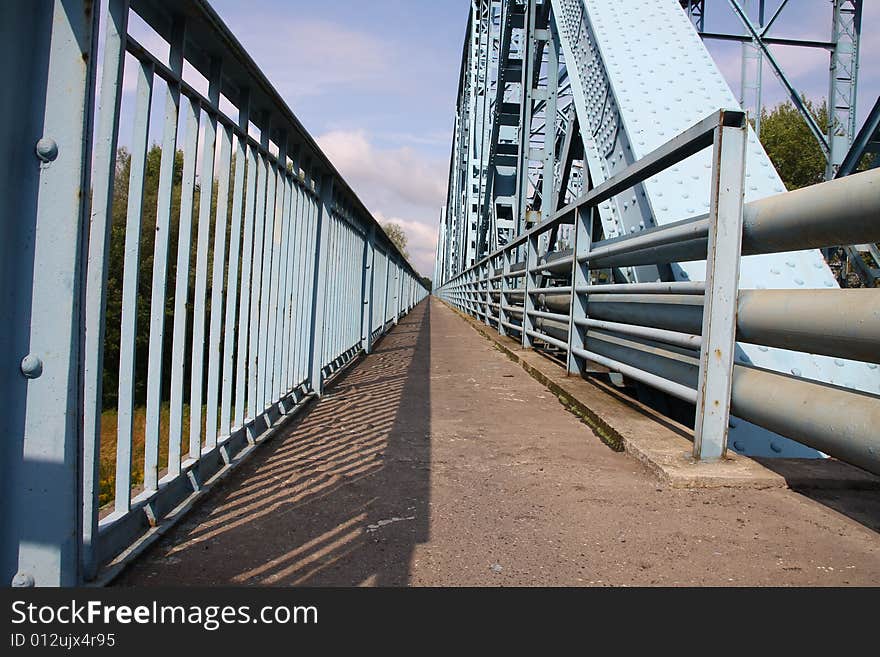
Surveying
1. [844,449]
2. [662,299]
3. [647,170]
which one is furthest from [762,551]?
[647,170]

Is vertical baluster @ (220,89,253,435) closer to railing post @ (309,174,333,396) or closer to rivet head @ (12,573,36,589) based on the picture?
rivet head @ (12,573,36,589)

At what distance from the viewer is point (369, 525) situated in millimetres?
2041

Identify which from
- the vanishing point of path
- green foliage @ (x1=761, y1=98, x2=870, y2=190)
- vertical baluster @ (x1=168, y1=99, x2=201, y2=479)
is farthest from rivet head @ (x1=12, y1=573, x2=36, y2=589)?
green foliage @ (x1=761, y1=98, x2=870, y2=190)

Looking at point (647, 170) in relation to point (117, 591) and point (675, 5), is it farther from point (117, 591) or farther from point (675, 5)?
point (117, 591)

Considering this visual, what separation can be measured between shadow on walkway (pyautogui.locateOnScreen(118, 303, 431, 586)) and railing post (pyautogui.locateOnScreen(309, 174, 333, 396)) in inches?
29.8

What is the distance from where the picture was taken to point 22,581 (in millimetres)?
1387

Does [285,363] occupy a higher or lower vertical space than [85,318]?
lower

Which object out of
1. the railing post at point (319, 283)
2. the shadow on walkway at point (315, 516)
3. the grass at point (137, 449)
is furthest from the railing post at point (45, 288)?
the grass at point (137, 449)

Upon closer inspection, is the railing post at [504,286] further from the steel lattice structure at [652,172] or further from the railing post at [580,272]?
the railing post at [580,272]

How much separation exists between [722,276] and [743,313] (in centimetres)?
16

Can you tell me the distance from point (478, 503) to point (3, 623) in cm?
141

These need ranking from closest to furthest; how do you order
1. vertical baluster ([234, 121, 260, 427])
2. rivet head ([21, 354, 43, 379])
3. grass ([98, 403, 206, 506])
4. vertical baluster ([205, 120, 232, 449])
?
rivet head ([21, 354, 43, 379]), vertical baluster ([205, 120, 232, 449]), vertical baluster ([234, 121, 260, 427]), grass ([98, 403, 206, 506])

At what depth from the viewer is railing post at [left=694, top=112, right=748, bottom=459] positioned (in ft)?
7.99

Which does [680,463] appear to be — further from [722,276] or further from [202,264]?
[202,264]
